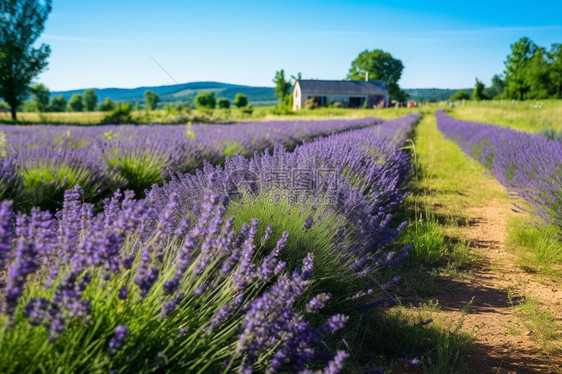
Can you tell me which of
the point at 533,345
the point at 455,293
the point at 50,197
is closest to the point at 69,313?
the point at 533,345

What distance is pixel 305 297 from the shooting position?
204cm

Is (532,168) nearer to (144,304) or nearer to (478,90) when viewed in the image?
(144,304)

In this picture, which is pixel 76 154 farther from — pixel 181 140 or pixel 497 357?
pixel 497 357

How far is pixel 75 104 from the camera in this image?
115m

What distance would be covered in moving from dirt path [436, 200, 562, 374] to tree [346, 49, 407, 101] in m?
64.8

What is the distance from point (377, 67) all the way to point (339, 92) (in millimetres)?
23244

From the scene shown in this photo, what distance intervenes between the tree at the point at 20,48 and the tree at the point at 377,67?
1909 inches

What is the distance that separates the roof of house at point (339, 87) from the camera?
5109cm

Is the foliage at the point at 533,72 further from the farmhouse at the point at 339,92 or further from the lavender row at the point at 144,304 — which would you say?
the lavender row at the point at 144,304

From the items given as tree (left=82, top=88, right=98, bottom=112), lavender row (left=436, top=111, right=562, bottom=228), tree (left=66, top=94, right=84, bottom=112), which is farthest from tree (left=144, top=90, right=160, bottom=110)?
lavender row (left=436, top=111, right=562, bottom=228)

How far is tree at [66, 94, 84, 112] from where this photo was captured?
114500 mm

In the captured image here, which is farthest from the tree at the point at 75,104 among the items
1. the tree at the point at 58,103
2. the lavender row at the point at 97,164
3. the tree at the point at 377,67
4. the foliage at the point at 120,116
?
the lavender row at the point at 97,164

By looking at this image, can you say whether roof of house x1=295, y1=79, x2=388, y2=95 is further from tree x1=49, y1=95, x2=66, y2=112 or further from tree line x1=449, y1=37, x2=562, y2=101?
tree x1=49, y1=95, x2=66, y2=112

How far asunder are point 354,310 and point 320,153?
1.95 m
